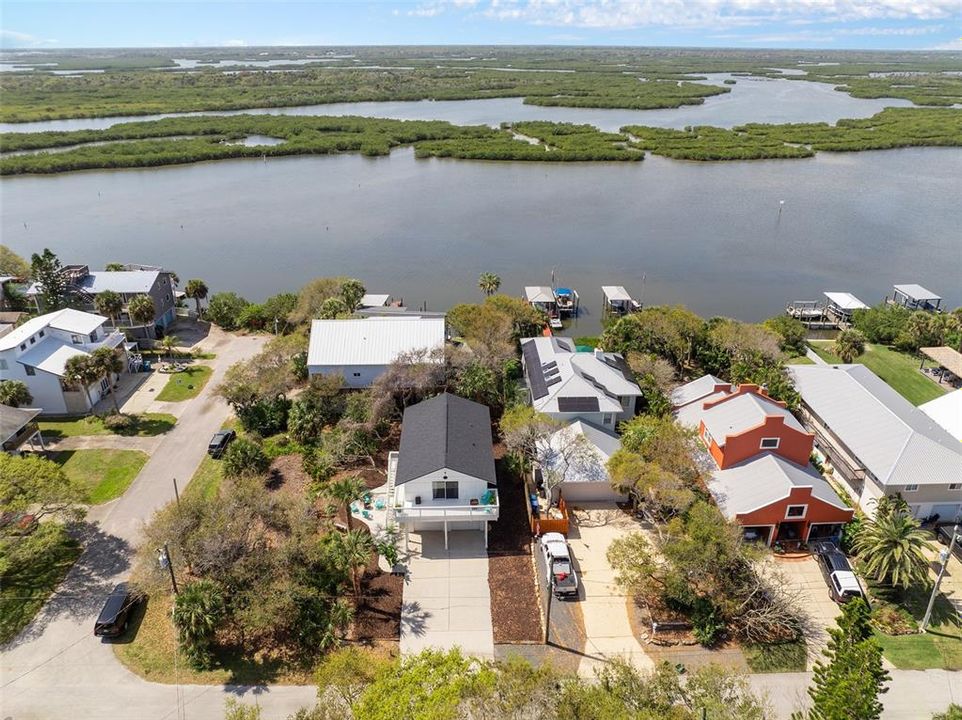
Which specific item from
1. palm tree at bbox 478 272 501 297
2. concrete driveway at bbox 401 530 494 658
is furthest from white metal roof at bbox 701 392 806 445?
palm tree at bbox 478 272 501 297

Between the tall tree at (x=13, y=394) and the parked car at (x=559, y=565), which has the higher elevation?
the tall tree at (x=13, y=394)

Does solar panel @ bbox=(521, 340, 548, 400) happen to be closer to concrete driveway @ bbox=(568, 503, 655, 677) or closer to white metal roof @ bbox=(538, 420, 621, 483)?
white metal roof @ bbox=(538, 420, 621, 483)

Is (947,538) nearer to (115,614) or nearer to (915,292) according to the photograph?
(115,614)

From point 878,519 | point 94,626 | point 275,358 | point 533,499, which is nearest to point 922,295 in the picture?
point 878,519

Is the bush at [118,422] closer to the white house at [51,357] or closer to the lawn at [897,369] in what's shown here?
the white house at [51,357]

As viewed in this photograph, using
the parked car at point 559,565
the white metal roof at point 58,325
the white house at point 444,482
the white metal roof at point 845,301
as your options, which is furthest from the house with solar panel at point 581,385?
the white metal roof at point 58,325

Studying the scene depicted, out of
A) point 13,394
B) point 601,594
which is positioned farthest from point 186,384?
point 601,594
